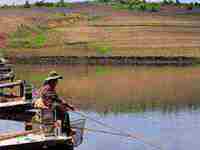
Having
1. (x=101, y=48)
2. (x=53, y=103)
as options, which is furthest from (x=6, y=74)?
(x=101, y=48)

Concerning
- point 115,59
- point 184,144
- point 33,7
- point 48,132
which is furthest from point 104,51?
point 48,132

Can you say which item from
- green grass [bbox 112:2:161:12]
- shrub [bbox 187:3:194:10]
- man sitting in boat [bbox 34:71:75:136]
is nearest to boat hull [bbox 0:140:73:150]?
man sitting in boat [bbox 34:71:75:136]

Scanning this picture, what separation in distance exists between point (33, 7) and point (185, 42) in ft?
46.3

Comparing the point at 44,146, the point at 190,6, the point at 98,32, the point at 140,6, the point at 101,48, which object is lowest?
the point at 101,48

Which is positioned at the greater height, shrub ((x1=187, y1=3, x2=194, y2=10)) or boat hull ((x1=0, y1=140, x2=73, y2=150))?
boat hull ((x1=0, y1=140, x2=73, y2=150))

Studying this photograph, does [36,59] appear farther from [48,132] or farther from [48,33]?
[48,132]

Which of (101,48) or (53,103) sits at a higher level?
(53,103)

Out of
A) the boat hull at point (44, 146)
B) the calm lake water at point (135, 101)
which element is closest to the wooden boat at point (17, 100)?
the calm lake water at point (135, 101)

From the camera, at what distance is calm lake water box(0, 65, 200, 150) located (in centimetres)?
2256

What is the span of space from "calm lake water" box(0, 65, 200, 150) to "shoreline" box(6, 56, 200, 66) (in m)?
1.64

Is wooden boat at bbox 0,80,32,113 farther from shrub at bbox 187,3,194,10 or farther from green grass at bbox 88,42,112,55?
shrub at bbox 187,3,194,10

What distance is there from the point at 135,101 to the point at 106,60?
625 inches

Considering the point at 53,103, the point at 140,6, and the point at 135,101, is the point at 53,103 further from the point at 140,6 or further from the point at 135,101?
the point at 140,6

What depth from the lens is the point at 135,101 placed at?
102 feet
